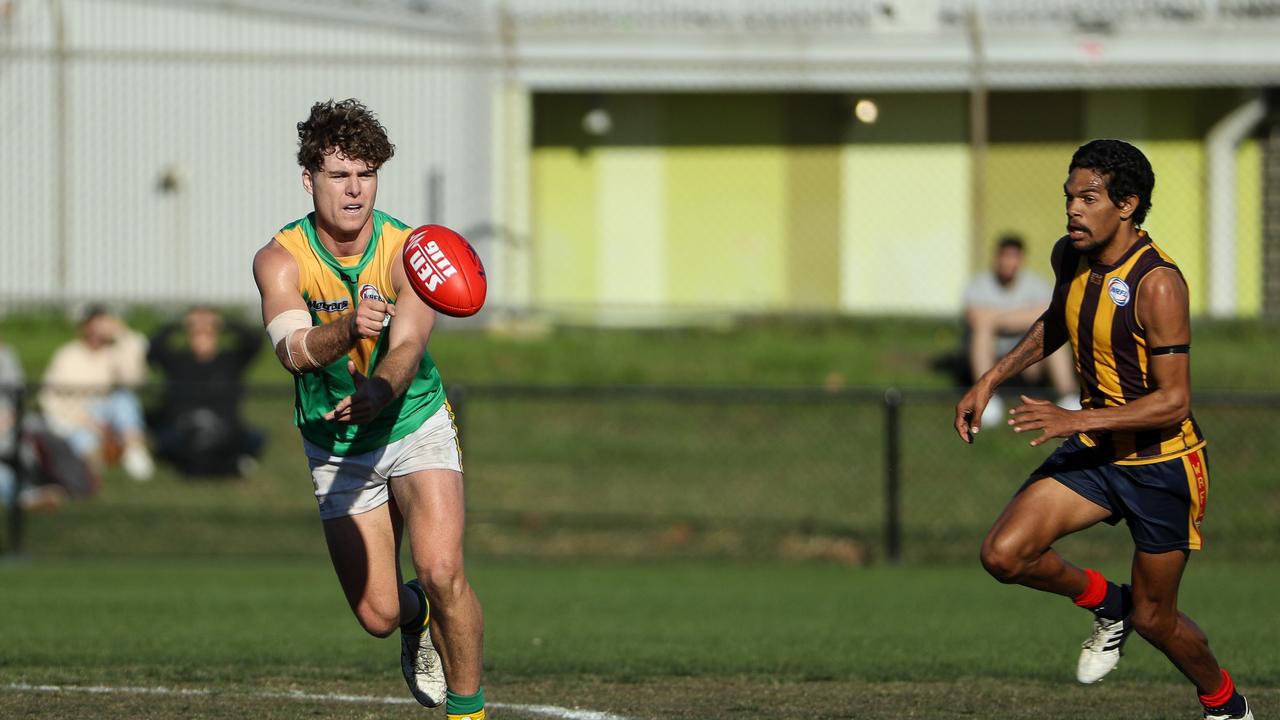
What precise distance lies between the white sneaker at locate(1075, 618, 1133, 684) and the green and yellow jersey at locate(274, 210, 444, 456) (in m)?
2.90

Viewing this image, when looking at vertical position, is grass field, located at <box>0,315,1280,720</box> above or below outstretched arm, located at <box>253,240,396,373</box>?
below

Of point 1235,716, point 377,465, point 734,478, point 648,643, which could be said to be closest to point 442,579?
point 377,465

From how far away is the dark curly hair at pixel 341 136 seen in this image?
6.22 meters

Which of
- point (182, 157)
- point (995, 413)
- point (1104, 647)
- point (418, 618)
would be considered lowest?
point (1104, 647)

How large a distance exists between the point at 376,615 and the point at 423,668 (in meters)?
0.33

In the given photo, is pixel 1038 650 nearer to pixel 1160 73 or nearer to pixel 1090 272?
pixel 1090 272

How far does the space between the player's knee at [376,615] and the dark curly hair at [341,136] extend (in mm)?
1749

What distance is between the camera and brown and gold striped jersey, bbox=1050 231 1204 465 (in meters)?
6.46

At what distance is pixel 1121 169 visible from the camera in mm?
6453

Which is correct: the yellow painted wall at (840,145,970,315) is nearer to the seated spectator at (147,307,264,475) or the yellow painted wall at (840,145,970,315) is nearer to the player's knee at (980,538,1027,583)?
the seated spectator at (147,307,264,475)

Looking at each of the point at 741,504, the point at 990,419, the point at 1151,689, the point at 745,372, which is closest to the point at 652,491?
the point at 741,504

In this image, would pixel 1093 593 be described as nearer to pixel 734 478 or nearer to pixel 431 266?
pixel 431 266

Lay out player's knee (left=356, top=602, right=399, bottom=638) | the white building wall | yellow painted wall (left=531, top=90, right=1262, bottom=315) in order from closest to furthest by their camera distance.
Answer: player's knee (left=356, top=602, right=399, bottom=638) < the white building wall < yellow painted wall (left=531, top=90, right=1262, bottom=315)

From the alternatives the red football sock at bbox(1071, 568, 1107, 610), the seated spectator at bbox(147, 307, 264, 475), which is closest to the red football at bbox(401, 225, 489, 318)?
the red football sock at bbox(1071, 568, 1107, 610)
